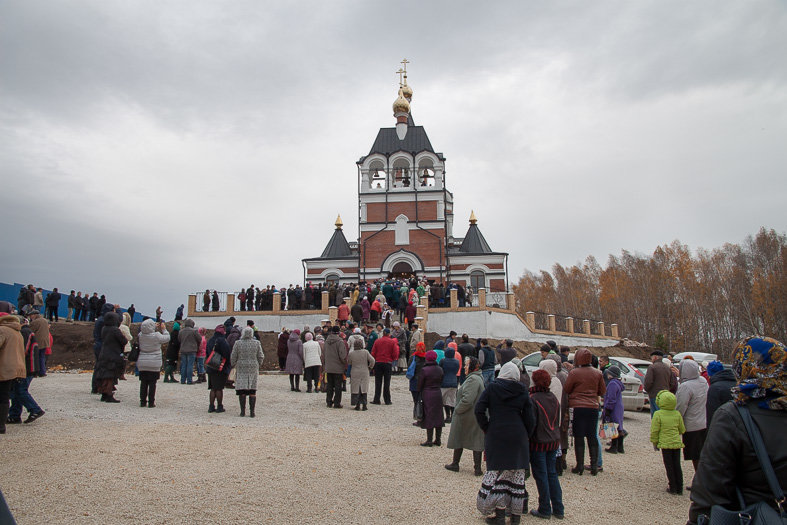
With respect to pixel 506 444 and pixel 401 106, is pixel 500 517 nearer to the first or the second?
pixel 506 444

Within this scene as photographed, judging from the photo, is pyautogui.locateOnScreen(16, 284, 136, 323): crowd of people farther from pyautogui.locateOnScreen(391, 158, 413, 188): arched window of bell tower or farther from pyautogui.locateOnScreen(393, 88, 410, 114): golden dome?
pyautogui.locateOnScreen(393, 88, 410, 114): golden dome

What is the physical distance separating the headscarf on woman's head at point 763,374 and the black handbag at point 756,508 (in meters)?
0.10

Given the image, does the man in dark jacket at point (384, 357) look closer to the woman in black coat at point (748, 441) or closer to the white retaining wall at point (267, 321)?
the woman in black coat at point (748, 441)

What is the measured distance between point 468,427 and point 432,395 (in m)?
1.43

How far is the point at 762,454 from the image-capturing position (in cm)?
260

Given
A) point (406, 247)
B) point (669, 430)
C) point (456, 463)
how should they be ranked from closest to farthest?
point (669, 430), point (456, 463), point (406, 247)

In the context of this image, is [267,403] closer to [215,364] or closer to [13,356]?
[215,364]

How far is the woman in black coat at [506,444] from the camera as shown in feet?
18.3

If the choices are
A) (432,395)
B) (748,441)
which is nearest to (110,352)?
(432,395)

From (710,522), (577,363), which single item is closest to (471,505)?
(577,363)

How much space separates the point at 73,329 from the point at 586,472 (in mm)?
20097

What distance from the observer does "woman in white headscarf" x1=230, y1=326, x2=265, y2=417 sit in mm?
10406

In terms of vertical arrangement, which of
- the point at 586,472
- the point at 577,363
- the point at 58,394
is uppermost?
the point at 577,363

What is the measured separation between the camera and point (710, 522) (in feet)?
8.80
